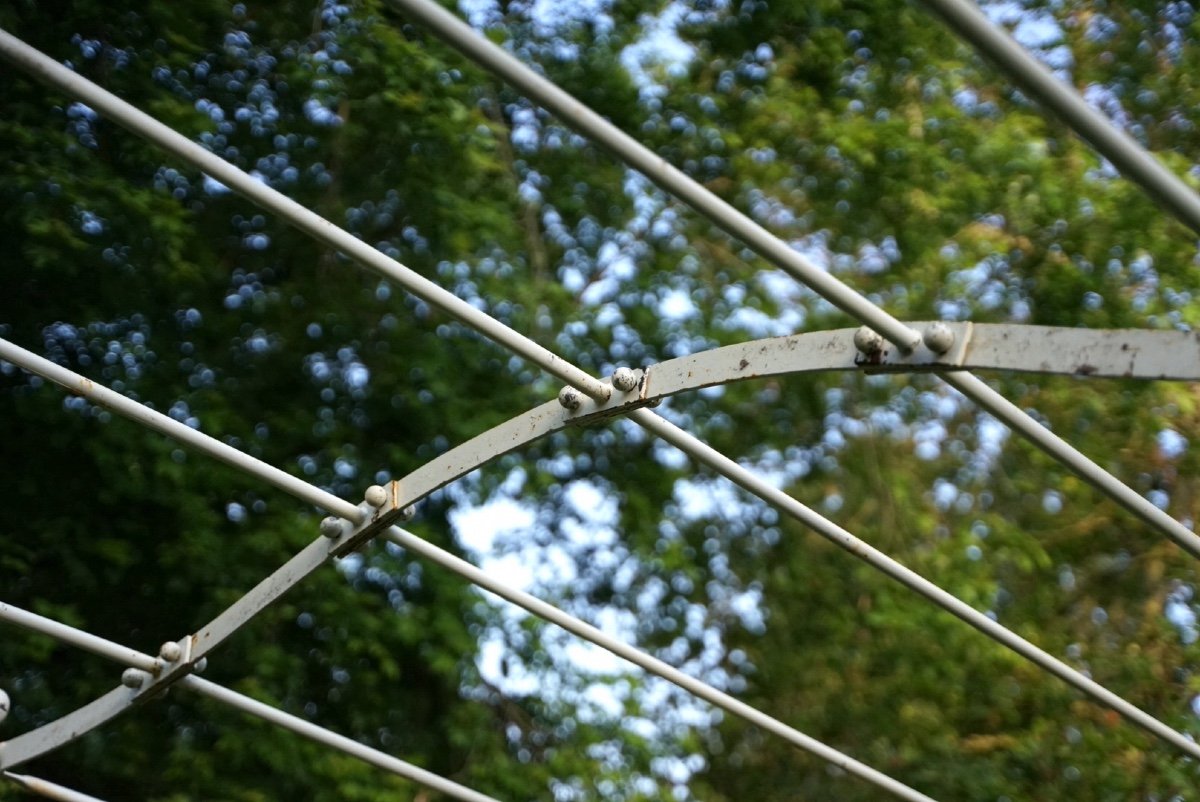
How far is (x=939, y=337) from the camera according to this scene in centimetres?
199

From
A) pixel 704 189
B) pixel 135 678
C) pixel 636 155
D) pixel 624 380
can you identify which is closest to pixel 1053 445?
pixel 624 380

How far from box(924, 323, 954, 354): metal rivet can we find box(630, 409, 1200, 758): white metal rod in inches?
22.8

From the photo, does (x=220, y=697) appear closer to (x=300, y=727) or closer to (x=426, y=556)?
(x=300, y=727)

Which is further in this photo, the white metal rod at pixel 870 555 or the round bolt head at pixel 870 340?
the white metal rod at pixel 870 555

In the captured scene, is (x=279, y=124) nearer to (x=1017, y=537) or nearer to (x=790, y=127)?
(x=790, y=127)

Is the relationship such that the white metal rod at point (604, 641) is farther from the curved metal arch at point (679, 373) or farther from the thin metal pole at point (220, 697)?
the thin metal pole at point (220, 697)

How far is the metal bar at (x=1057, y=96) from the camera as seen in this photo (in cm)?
146

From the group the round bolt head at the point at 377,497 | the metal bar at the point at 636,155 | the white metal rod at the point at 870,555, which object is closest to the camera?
the metal bar at the point at 636,155

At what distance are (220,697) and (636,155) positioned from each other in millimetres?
1901

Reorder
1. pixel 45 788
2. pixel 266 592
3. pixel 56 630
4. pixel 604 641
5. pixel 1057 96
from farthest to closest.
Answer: pixel 45 788 < pixel 604 641 < pixel 266 592 < pixel 56 630 < pixel 1057 96

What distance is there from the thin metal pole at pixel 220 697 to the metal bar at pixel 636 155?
165cm

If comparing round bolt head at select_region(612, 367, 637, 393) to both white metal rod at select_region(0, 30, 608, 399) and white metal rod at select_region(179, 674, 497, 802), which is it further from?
white metal rod at select_region(179, 674, 497, 802)

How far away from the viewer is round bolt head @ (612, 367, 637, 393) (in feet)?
7.79

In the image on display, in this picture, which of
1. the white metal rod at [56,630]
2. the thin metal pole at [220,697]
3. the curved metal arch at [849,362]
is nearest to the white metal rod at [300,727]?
the thin metal pole at [220,697]
